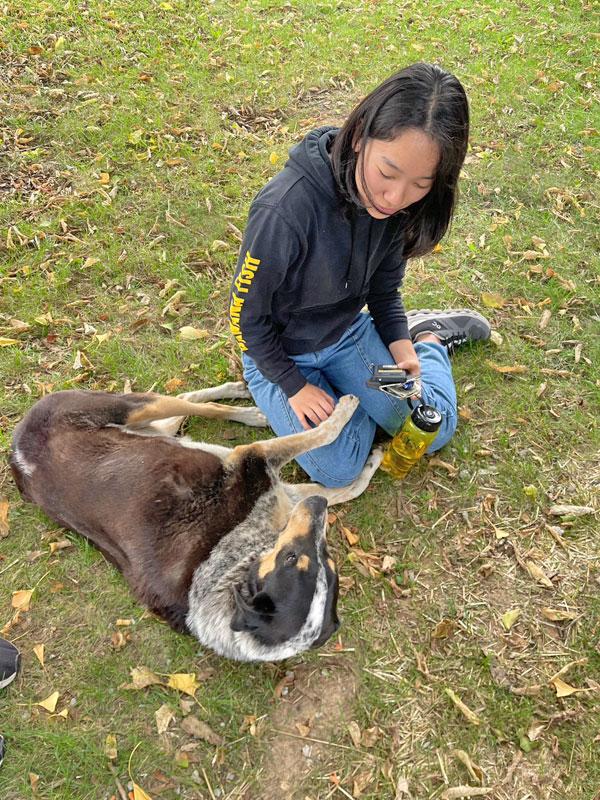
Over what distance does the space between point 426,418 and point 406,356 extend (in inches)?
21.5

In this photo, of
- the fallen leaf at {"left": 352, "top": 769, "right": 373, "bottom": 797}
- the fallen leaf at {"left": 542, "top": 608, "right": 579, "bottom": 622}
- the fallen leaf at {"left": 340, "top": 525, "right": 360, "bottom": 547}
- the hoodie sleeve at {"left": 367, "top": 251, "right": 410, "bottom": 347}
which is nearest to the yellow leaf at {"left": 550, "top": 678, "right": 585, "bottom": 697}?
the fallen leaf at {"left": 542, "top": 608, "right": 579, "bottom": 622}

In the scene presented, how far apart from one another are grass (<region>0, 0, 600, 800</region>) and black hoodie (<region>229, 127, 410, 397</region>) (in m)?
1.12

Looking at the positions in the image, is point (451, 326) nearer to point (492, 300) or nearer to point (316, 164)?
point (492, 300)

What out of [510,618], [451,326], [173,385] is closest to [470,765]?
[510,618]

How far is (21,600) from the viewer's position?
3.64m

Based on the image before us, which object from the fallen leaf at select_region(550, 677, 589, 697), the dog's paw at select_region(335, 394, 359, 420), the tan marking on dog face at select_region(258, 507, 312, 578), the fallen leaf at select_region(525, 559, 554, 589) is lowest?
the fallen leaf at select_region(550, 677, 589, 697)

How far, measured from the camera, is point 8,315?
16.1ft

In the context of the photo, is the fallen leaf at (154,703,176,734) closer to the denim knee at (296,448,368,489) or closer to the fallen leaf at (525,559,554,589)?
the denim knee at (296,448,368,489)

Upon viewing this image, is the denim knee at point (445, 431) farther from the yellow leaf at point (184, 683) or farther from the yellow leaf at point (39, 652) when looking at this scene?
the yellow leaf at point (39, 652)

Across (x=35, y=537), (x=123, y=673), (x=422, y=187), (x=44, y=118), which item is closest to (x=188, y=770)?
(x=123, y=673)

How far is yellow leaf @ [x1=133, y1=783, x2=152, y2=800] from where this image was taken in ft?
9.93

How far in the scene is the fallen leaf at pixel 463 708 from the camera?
318 centimetres

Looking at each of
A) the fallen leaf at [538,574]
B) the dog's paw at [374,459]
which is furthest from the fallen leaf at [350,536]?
the fallen leaf at [538,574]

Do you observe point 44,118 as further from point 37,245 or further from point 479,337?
point 479,337
